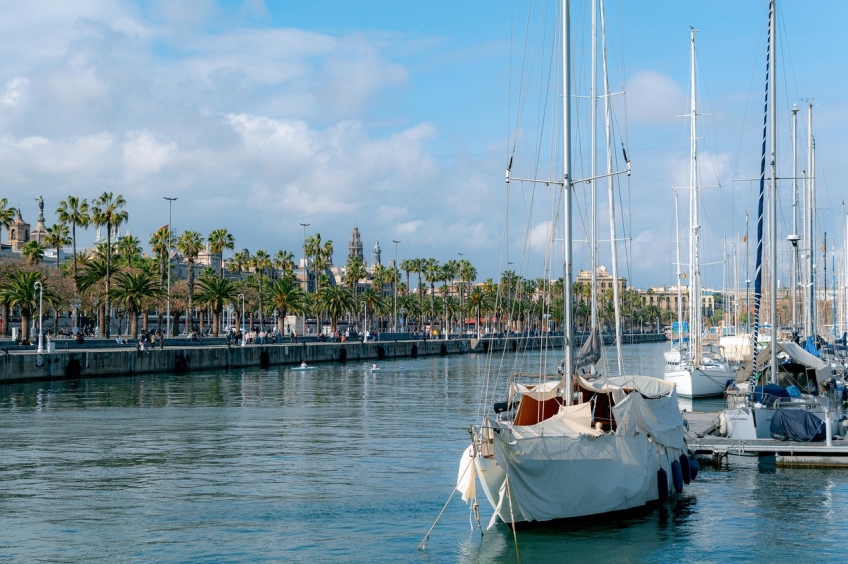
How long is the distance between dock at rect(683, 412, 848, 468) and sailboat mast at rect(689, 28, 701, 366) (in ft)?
80.9

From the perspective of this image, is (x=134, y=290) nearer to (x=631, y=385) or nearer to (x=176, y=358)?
(x=176, y=358)

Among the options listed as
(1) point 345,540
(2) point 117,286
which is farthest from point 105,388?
(1) point 345,540

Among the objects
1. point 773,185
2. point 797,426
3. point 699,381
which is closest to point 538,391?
point 797,426

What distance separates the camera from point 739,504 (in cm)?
2591

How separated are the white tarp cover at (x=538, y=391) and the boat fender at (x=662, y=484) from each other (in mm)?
3181

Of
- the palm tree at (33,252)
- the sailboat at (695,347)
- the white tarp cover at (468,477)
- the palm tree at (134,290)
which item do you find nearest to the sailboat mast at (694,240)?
the sailboat at (695,347)

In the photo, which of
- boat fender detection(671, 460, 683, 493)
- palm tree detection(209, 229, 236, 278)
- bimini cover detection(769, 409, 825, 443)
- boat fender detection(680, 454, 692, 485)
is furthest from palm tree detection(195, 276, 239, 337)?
boat fender detection(671, 460, 683, 493)

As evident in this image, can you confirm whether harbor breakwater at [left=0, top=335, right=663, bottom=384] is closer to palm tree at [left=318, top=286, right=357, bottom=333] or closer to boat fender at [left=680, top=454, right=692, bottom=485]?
palm tree at [left=318, top=286, right=357, bottom=333]

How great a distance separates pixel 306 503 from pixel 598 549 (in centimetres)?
829

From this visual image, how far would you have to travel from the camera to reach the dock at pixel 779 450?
2995 centimetres

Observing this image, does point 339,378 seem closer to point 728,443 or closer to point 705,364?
point 705,364

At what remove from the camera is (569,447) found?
2066cm

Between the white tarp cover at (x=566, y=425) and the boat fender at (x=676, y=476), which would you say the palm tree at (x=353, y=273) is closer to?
the boat fender at (x=676, y=476)

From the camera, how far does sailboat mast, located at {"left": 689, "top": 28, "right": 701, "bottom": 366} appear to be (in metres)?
56.3
